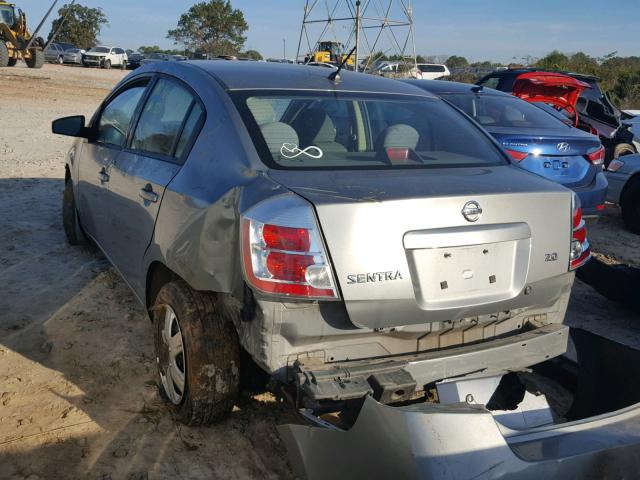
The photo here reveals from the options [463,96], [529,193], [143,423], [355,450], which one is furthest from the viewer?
[463,96]

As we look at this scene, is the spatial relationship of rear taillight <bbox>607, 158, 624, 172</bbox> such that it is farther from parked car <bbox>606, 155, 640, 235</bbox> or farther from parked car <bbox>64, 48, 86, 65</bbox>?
parked car <bbox>64, 48, 86, 65</bbox>

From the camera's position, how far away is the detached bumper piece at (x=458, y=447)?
210cm

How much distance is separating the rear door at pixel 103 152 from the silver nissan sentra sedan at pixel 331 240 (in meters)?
0.44

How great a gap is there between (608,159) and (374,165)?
1013cm

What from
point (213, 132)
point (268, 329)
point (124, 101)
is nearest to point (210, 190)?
point (213, 132)

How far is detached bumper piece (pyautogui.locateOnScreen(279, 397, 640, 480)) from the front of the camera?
2.10m

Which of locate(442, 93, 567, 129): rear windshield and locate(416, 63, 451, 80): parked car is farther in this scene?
locate(416, 63, 451, 80): parked car

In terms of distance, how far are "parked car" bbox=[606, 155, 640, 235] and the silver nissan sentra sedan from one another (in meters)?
5.26

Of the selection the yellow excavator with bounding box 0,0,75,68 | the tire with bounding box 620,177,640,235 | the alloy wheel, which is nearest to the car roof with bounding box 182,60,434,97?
the alloy wheel

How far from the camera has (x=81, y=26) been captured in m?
64.4

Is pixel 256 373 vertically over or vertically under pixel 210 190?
under

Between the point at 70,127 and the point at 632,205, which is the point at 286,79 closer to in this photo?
the point at 70,127

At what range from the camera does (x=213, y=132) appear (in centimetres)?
309

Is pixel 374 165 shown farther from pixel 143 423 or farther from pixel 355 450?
pixel 143 423
